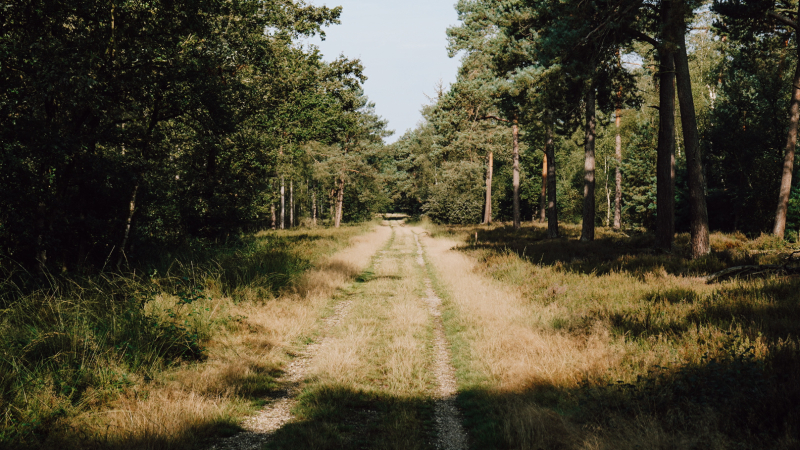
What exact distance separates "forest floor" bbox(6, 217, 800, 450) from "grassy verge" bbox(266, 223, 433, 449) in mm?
28

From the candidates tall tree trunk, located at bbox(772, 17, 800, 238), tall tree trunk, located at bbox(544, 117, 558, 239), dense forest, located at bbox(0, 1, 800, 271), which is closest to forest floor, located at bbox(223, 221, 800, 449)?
dense forest, located at bbox(0, 1, 800, 271)

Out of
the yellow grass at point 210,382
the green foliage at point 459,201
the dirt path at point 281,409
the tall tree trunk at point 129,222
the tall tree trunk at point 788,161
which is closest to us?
the yellow grass at point 210,382

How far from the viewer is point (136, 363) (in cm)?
530

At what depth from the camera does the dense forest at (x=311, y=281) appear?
14.3 feet

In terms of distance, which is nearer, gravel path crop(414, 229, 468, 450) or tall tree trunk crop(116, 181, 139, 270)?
gravel path crop(414, 229, 468, 450)

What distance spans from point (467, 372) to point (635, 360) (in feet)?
7.53

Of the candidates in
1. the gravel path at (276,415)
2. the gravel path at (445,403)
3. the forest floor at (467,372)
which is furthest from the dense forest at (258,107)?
the gravel path at (445,403)

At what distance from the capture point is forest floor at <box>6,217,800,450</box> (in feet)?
13.2

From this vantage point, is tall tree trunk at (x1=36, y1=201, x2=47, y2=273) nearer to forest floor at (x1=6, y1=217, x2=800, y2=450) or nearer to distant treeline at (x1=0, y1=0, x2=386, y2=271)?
distant treeline at (x1=0, y1=0, x2=386, y2=271)

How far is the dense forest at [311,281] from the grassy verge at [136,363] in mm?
36

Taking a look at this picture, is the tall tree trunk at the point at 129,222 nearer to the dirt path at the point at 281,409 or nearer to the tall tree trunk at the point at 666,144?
the dirt path at the point at 281,409

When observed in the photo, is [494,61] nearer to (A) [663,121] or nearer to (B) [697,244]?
(A) [663,121]

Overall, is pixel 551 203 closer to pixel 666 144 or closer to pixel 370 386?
pixel 666 144

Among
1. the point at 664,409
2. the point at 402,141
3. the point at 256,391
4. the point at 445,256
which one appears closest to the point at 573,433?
the point at 664,409
